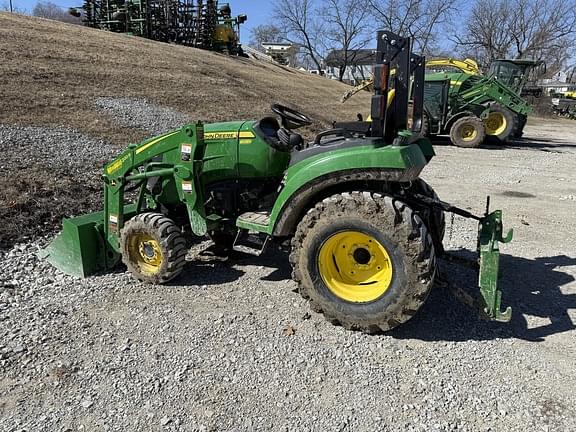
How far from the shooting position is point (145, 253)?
457 cm

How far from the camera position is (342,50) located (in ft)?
169

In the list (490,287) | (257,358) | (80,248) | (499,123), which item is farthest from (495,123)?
(257,358)

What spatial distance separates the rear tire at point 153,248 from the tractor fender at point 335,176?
1001 mm

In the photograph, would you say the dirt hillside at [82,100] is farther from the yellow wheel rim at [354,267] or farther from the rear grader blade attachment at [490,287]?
the rear grader blade attachment at [490,287]

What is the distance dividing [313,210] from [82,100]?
985cm

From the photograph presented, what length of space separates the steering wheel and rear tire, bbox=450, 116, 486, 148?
11.5 metres

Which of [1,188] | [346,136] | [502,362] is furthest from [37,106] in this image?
[502,362]

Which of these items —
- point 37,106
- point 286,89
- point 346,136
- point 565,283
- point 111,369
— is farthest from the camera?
point 286,89

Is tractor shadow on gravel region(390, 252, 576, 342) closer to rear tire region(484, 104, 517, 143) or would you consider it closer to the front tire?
the front tire

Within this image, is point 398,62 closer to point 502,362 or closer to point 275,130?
point 275,130

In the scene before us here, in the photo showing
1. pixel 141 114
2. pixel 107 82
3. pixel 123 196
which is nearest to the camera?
pixel 123 196

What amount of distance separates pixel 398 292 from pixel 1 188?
5.47m

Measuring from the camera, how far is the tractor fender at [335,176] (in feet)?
11.4

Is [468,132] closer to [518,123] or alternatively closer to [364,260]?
[518,123]
